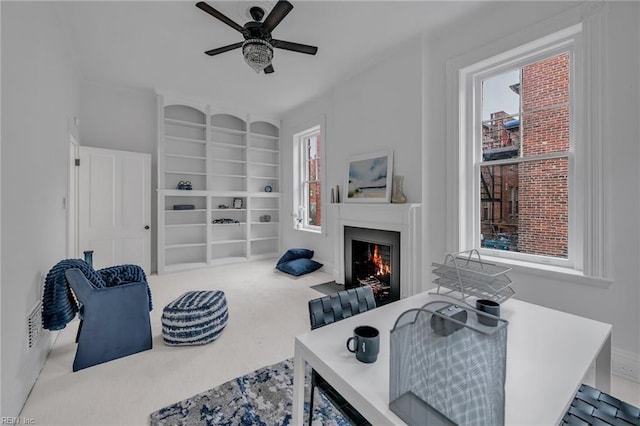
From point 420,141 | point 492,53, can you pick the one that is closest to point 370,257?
point 420,141

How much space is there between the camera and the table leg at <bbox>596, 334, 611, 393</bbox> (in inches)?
48.9

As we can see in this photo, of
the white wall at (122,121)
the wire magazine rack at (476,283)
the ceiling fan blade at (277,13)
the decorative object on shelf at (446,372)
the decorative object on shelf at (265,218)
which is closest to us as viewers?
the decorative object on shelf at (446,372)

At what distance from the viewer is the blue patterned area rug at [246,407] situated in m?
1.53

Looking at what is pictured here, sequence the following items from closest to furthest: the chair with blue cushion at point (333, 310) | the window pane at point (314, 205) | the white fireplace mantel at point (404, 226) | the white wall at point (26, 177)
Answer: the chair with blue cushion at point (333, 310) < the white wall at point (26, 177) < the white fireplace mantel at point (404, 226) < the window pane at point (314, 205)

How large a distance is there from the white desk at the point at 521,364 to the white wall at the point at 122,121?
14.8 ft

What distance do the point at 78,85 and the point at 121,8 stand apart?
2044 mm

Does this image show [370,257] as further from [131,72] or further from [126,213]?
[131,72]

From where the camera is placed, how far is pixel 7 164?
153cm

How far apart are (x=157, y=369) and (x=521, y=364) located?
2.27 m

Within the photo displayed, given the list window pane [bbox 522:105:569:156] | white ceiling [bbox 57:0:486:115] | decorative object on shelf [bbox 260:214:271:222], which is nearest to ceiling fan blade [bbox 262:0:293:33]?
white ceiling [bbox 57:0:486:115]

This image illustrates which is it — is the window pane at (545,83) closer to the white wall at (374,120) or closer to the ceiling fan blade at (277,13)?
the white wall at (374,120)

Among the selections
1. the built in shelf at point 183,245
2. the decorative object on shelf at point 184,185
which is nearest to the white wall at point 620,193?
the built in shelf at point 183,245

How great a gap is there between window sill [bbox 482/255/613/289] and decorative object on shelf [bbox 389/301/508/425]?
2.07 m

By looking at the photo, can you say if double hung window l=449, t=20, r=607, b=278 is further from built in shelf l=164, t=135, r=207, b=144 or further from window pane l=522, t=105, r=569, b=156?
built in shelf l=164, t=135, r=207, b=144
